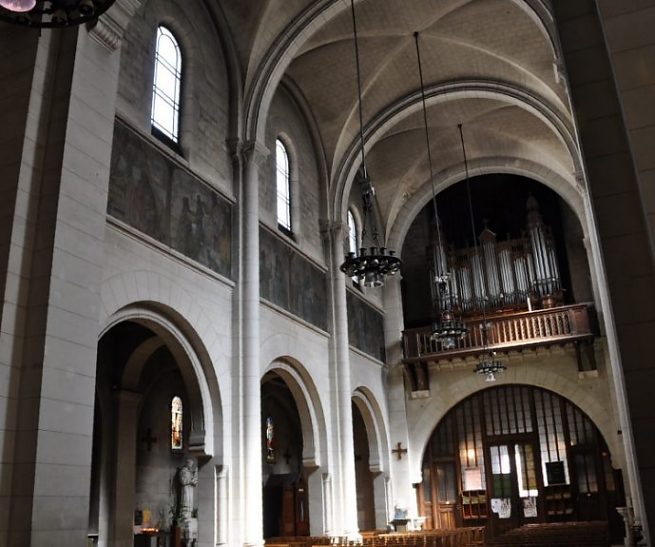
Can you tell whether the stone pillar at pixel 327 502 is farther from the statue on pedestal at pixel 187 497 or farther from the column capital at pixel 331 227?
the column capital at pixel 331 227

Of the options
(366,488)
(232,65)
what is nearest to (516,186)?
(366,488)

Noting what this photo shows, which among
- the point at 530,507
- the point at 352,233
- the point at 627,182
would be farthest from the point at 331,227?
the point at 627,182

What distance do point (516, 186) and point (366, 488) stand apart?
11.9 meters

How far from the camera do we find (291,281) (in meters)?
16.1

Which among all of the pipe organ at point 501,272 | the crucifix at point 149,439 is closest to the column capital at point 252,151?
the crucifix at point 149,439

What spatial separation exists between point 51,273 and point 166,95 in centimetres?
571

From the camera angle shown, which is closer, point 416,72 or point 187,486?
point 187,486

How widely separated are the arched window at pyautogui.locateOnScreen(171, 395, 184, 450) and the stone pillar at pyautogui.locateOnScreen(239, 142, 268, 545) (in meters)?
4.59

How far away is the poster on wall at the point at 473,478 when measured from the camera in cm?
2153

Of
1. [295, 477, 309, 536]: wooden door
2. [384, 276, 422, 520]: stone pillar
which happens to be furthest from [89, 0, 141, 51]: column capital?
[295, 477, 309, 536]: wooden door

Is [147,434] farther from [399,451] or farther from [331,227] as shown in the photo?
[399,451]

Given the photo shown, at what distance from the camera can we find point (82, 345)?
8.23 m

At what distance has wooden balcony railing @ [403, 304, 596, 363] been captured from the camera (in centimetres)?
1978

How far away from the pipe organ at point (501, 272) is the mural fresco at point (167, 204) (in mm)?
10353
